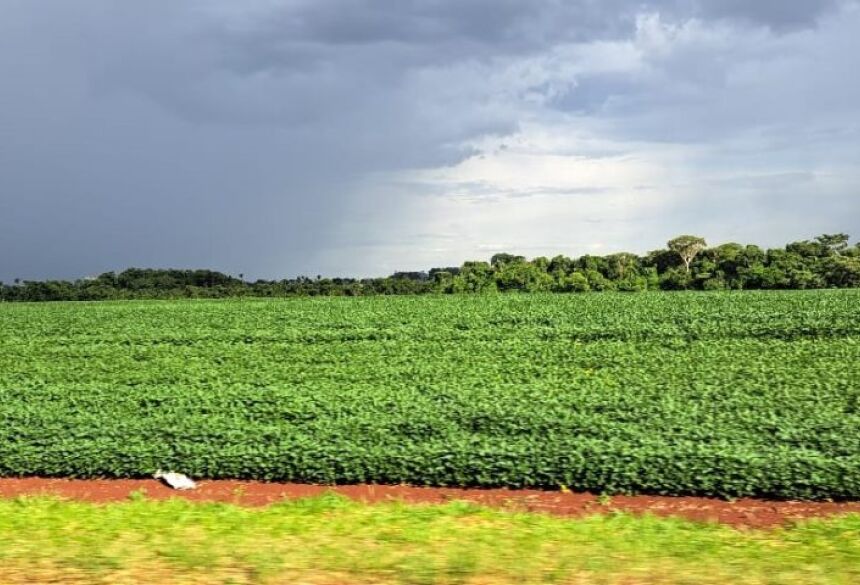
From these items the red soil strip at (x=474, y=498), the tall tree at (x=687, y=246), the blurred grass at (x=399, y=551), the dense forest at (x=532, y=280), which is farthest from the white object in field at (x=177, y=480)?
the tall tree at (x=687, y=246)

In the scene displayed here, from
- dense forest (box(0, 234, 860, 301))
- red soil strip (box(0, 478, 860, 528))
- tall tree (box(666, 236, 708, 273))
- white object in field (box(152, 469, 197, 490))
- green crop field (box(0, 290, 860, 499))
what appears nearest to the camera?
red soil strip (box(0, 478, 860, 528))

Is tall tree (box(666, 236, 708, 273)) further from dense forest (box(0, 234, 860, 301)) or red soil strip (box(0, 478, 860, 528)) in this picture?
red soil strip (box(0, 478, 860, 528))

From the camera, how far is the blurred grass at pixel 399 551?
397cm

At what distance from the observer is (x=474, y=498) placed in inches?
361

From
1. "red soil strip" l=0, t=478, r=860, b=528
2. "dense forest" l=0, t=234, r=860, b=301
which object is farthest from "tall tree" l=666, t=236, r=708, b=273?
"red soil strip" l=0, t=478, r=860, b=528

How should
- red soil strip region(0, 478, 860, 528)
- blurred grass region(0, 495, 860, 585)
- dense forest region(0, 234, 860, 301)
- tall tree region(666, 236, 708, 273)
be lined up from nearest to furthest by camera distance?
blurred grass region(0, 495, 860, 585)
red soil strip region(0, 478, 860, 528)
dense forest region(0, 234, 860, 301)
tall tree region(666, 236, 708, 273)

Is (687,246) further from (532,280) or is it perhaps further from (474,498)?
(474,498)

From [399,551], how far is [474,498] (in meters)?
4.79

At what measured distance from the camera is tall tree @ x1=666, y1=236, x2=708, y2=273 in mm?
74250

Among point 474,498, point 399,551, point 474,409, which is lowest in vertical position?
point 474,498

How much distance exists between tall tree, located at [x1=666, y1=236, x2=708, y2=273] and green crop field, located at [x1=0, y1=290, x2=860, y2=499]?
2112 inches

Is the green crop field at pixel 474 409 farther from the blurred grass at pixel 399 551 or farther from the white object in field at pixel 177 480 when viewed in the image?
the blurred grass at pixel 399 551

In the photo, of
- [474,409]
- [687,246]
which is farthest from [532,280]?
[474,409]

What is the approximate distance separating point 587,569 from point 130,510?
15.8 feet
